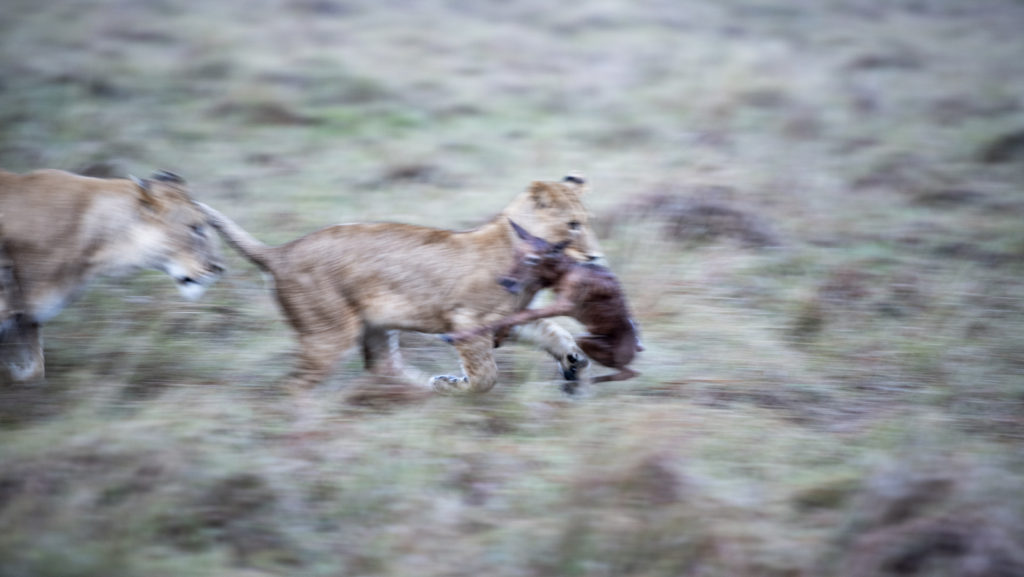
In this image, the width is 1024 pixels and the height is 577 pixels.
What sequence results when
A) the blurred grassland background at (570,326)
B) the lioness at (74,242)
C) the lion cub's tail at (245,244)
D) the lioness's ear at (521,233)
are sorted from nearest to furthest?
the blurred grassland background at (570,326) < the lioness at (74,242) < the lioness's ear at (521,233) < the lion cub's tail at (245,244)

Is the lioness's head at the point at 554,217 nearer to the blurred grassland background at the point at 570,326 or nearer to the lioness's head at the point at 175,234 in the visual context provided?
the blurred grassland background at the point at 570,326

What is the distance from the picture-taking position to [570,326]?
6184 mm

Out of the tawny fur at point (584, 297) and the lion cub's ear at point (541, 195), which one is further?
the lion cub's ear at point (541, 195)

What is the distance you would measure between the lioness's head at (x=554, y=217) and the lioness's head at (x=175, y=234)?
67.2 inches

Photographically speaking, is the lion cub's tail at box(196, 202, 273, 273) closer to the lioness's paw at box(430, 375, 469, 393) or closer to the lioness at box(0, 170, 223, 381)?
the lioness at box(0, 170, 223, 381)

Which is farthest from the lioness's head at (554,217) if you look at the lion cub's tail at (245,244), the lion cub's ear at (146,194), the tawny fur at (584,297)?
the lion cub's ear at (146,194)

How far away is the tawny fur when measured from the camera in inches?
190

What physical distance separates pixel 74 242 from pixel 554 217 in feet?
8.20

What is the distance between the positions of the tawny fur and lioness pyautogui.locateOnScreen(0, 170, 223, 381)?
165 centimetres

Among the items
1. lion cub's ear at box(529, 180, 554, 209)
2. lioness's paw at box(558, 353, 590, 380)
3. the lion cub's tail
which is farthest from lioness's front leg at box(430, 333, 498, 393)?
the lion cub's tail

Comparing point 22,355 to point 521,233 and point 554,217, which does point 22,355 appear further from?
point 554,217

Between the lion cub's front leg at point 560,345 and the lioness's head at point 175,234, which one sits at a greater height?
the lioness's head at point 175,234

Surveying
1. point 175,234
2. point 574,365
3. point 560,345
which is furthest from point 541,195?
point 175,234

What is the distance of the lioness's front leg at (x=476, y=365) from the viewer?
4.84 m
